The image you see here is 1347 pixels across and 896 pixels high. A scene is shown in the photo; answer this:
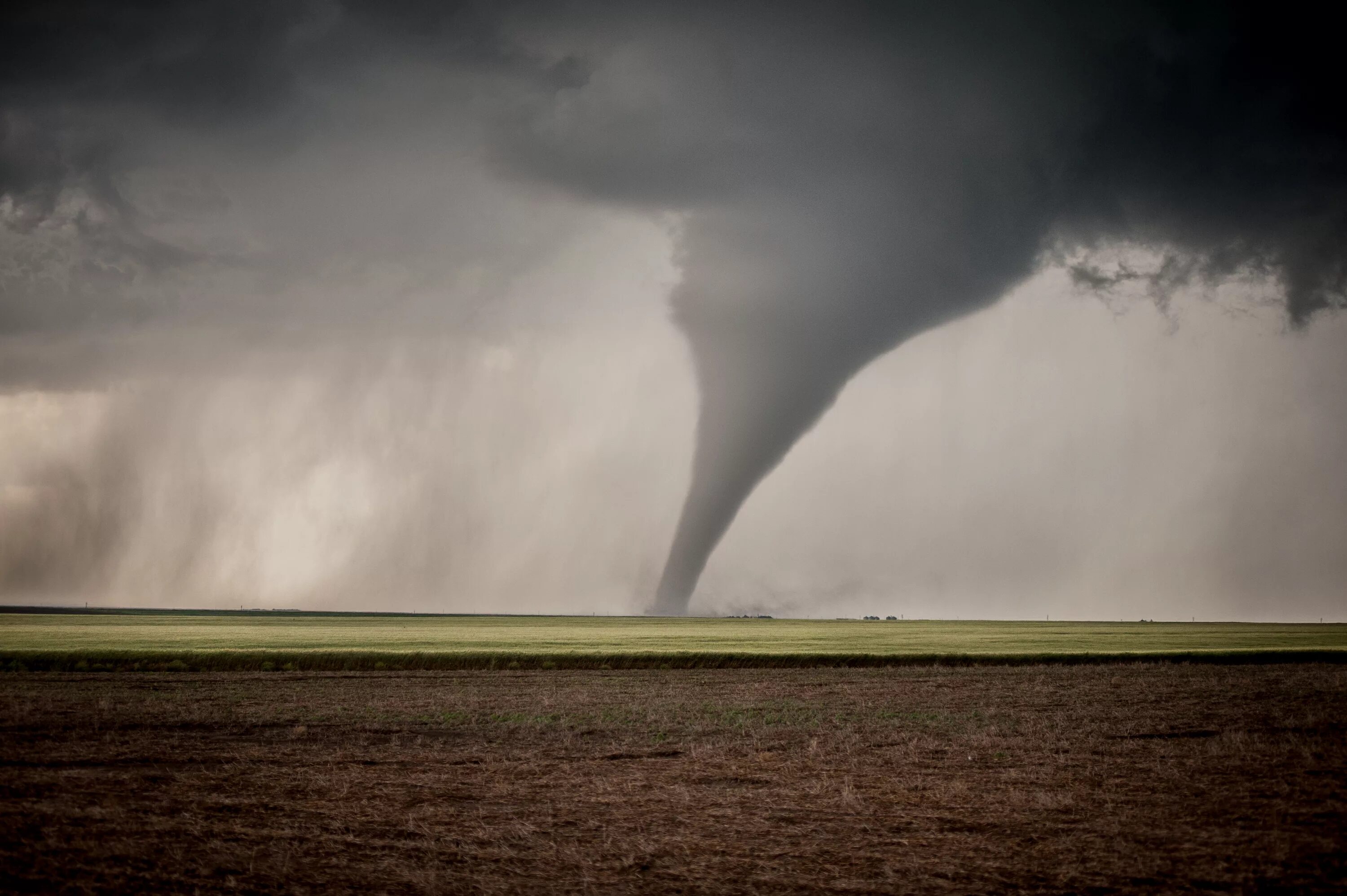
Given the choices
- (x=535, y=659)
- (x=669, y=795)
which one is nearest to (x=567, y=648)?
(x=535, y=659)

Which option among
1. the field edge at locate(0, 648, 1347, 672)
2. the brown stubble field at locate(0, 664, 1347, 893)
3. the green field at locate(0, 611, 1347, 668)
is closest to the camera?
the brown stubble field at locate(0, 664, 1347, 893)

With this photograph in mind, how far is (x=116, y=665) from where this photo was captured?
143ft

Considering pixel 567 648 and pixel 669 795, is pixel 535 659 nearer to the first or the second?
pixel 567 648

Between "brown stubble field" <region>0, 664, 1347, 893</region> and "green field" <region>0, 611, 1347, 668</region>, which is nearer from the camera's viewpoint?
"brown stubble field" <region>0, 664, 1347, 893</region>

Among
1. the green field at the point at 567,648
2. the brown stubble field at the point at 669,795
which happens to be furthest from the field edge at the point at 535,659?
the brown stubble field at the point at 669,795

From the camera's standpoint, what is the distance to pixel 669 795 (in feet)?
53.5

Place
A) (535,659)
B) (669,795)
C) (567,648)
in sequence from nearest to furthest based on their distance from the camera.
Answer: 1. (669,795)
2. (535,659)
3. (567,648)

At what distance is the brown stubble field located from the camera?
11.5 metres

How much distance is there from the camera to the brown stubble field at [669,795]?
37.7 feet

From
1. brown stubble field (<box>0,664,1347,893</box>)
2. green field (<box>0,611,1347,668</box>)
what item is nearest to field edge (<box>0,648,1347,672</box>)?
green field (<box>0,611,1347,668</box>)

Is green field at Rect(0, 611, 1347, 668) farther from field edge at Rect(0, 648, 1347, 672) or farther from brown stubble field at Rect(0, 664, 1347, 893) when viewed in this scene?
brown stubble field at Rect(0, 664, 1347, 893)

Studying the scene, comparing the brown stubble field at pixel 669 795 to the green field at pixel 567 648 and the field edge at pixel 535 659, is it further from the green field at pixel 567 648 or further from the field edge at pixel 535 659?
the green field at pixel 567 648

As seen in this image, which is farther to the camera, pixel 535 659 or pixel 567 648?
pixel 567 648

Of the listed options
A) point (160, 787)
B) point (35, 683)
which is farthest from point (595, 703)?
point (35, 683)
